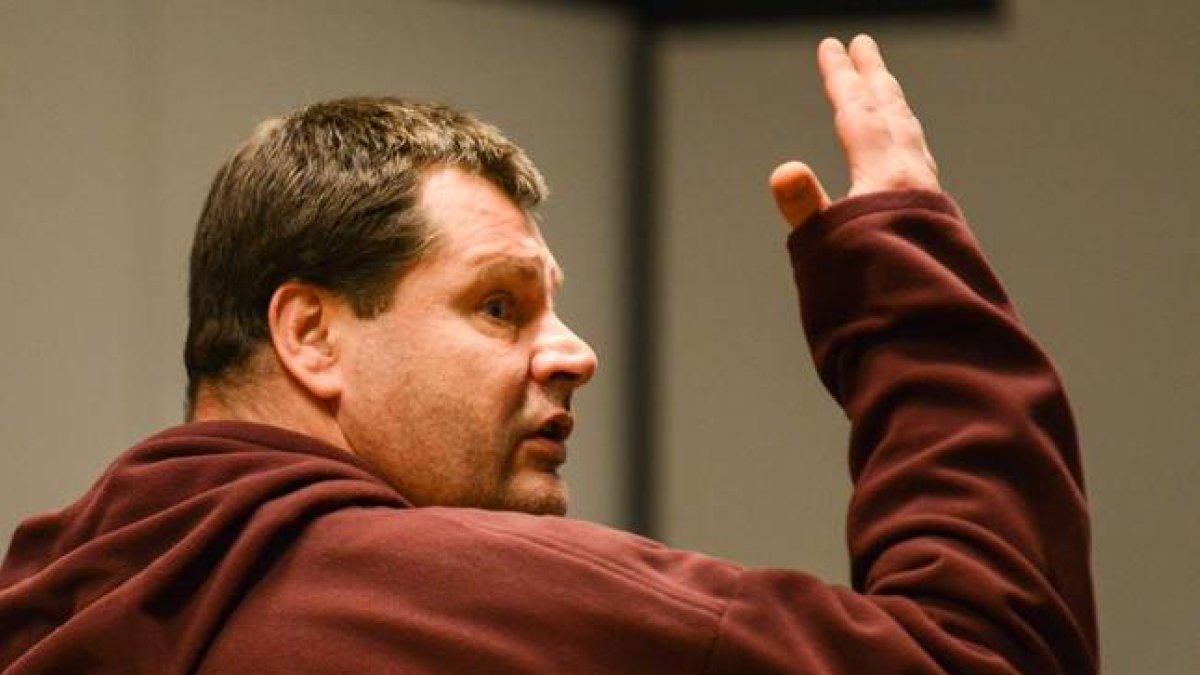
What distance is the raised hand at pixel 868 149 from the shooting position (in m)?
1.28

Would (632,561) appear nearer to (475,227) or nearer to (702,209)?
(475,227)

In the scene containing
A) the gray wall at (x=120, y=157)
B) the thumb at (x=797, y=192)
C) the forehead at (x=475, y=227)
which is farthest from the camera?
the gray wall at (x=120, y=157)

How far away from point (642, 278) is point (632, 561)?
1974 millimetres


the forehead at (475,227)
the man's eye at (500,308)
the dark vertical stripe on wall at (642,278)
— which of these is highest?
the forehead at (475,227)

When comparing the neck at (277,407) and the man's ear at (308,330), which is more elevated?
the man's ear at (308,330)

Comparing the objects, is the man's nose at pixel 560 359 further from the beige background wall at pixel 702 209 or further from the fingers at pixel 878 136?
the beige background wall at pixel 702 209

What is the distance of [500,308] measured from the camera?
140 centimetres

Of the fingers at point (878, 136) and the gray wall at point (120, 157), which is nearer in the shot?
the fingers at point (878, 136)

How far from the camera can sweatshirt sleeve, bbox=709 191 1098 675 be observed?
113cm

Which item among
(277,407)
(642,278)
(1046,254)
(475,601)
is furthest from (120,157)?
(475,601)

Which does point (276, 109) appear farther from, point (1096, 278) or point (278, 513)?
point (278, 513)

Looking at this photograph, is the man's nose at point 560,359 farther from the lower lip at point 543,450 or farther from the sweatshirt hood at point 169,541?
the sweatshirt hood at point 169,541

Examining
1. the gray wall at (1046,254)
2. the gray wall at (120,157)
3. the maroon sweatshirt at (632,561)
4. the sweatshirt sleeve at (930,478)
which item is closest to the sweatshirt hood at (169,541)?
the maroon sweatshirt at (632,561)

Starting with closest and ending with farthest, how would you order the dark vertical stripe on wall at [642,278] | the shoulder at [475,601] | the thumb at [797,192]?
the shoulder at [475,601] < the thumb at [797,192] < the dark vertical stripe on wall at [642,278]
